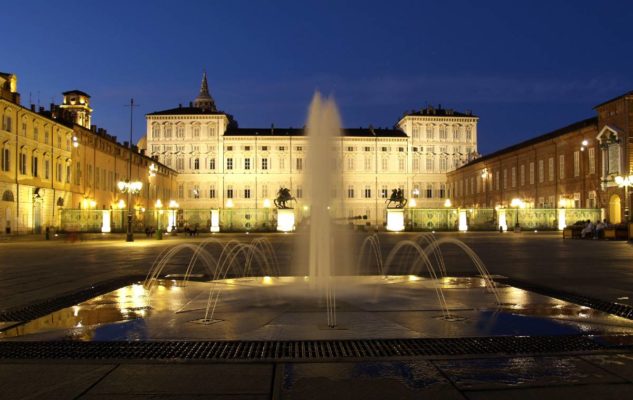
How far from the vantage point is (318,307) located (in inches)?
326

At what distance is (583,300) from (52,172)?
162ft

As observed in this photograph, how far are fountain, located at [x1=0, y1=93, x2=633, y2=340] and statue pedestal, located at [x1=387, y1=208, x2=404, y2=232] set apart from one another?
39983 millimetres

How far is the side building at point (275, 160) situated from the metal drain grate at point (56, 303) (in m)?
80.5

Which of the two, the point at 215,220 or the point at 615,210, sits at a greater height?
the point at 615,210

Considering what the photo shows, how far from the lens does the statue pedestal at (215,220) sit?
181 ft

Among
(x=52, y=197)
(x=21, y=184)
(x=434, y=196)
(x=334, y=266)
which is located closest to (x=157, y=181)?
(x=52, y=197)

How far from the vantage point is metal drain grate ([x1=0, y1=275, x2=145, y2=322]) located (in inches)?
302

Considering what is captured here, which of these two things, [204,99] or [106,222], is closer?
[106,222]

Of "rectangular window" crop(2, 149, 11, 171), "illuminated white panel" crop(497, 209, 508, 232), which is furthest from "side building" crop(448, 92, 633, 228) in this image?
"rectangular window" crop(2, 149, 11, 171)

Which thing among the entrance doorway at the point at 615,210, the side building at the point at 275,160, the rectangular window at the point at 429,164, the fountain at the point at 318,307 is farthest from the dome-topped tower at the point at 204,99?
the fountain at the point at 318,307

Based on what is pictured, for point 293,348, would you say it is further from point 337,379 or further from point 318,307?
point 318,307

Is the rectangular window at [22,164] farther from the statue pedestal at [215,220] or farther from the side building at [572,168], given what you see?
the side building at [572,168]

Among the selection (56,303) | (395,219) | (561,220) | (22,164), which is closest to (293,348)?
(56,303)

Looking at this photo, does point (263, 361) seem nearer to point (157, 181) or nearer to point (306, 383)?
point (306, 383)
